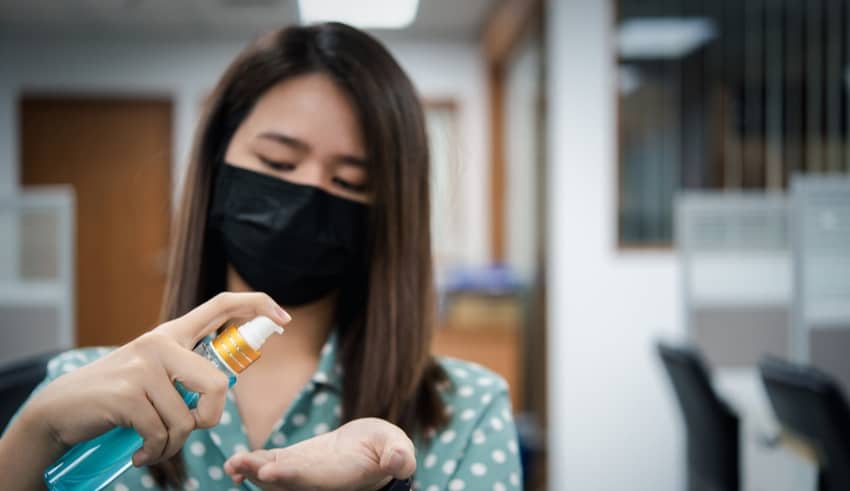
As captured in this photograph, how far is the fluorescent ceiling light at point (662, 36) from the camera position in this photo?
2.59 meters

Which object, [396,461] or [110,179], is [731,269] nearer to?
[110,179]

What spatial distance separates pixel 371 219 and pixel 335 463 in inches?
6.1

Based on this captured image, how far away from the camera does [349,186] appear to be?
0.37m

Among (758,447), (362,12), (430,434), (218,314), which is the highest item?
(362,12)

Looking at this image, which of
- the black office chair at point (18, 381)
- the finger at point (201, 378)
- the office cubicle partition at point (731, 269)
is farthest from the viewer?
the office cubicle partition at point (731, 269)

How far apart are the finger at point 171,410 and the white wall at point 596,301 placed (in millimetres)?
2349

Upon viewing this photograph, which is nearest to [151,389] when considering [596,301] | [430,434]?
[430,434]

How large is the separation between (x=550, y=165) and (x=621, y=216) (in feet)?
1.01

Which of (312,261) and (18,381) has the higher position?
(312,261)

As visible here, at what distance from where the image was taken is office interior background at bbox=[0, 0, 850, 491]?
1616 mm

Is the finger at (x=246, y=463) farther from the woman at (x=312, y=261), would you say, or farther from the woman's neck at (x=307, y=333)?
the woman's neck at (x=307, y=333)

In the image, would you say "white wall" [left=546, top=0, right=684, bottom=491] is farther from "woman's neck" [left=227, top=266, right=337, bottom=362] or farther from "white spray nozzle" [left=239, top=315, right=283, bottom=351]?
"white spray nozzle" [left=239, top=315, right=283, bottom=351]

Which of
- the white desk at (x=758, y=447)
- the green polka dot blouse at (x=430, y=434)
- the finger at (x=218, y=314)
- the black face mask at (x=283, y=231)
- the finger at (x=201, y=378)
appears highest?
the black face mask at (x=283, y=231)

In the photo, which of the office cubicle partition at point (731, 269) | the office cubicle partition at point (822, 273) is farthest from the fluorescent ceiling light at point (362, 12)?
the office cubicle partition at point (731, 269)
